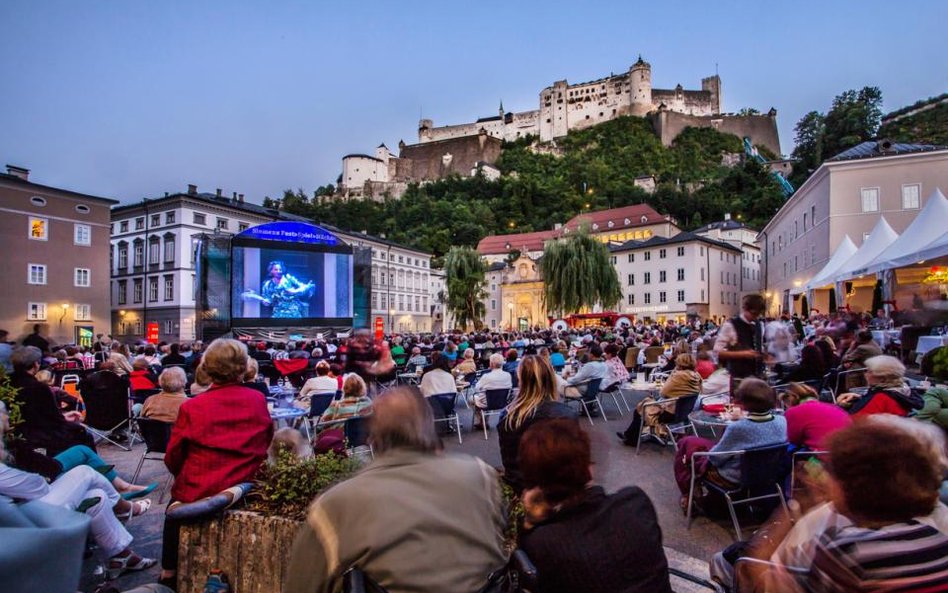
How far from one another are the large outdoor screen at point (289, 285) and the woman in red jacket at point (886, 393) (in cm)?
2418

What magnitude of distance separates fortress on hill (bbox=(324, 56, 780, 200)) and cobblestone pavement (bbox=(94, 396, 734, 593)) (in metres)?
94.7

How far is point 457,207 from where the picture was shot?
86.9 meters

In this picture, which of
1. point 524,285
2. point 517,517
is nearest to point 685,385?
Result: point 517,517

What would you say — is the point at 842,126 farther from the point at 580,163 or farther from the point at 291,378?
the point at 291,378

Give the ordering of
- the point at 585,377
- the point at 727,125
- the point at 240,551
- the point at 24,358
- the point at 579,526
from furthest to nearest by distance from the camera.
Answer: the point at 727,125, the point at 585,377, the point at 24,358, the point at 240,551, the point at 579,526

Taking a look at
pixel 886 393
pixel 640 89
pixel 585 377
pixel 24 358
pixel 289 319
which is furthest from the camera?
pixel 640 89

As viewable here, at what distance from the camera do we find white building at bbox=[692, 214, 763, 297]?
61.3 meters

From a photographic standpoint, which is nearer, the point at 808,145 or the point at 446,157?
the point at 808,145

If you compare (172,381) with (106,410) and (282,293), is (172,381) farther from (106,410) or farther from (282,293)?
(282,293)

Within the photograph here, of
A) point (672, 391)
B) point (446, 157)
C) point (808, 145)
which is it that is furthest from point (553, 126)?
point (672, 391)

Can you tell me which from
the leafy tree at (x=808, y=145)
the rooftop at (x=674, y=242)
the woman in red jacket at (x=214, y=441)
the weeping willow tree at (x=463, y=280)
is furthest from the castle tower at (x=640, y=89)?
the woman in red jacket at (x=214, y=441)

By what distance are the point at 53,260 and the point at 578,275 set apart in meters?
33.9

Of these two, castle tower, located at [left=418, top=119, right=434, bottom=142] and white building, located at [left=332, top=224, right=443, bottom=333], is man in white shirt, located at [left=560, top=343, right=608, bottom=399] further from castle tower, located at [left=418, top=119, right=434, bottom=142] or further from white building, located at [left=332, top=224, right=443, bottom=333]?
castle tower, located at [left=418, top=119, right=434, bottom=142]

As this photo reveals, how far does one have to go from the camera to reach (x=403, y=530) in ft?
5.54
